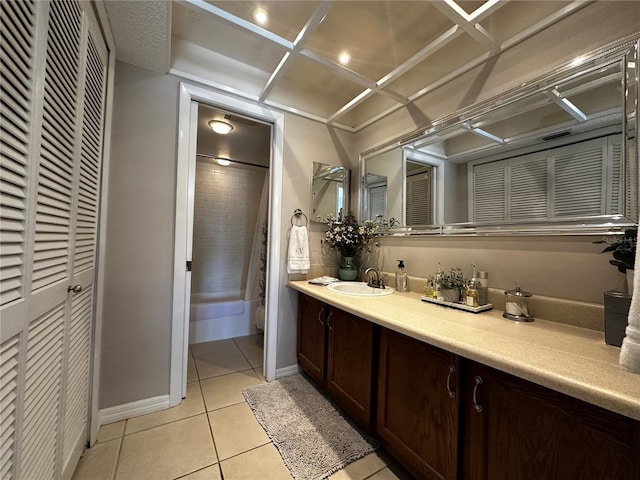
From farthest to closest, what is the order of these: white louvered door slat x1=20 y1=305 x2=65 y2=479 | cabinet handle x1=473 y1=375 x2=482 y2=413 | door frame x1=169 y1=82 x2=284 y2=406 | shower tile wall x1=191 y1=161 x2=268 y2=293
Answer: shower tile wall x1=191 y1=161 x2=268 y2=293, door frame x1=169 y1=82 x2=284 y2=406, cabinet handle x1=473 y1=375 x2=482 y2=413, white louvered door slat x1=20 y1=305 x2=65 y2=479

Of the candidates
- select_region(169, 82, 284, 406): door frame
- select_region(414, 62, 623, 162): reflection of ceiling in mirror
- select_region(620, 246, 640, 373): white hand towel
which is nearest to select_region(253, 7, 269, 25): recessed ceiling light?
select_region(169, 82, 284, 406): door frame

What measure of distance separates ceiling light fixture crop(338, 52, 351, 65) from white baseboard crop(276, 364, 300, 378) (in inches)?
96.3

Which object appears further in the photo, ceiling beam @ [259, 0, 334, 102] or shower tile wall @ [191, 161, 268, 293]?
shower tile wall @ [191, 161, 268, 293]

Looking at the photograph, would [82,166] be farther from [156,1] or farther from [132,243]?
[156,1]

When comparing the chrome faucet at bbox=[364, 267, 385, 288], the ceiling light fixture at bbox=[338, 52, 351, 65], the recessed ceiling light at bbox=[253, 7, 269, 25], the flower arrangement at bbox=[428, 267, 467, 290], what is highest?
the recessed ceiling light at bbox=[253, 7, 269, 25]

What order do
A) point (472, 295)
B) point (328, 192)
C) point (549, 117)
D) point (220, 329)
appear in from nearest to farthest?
point (549, 117)
point (472, 295)
point (328, 192)
point (220, 329)

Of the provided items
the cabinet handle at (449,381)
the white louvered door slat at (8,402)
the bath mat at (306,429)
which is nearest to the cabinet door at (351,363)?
the bath mat at (306,429)

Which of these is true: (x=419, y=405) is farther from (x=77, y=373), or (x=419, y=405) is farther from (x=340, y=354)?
(x=77, y=373)

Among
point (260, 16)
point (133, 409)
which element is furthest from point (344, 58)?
point (133, 409)

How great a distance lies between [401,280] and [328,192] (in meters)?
1.02

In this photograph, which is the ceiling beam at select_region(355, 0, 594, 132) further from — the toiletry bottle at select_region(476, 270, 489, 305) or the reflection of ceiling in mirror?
the toiletry bottle at select_region(476, 270, 489, 305)

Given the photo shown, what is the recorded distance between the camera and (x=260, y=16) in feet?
4.78

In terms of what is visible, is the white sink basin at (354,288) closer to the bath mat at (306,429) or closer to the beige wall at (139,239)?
the bath mat at (306,429)

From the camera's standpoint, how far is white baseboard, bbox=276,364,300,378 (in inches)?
80.0
